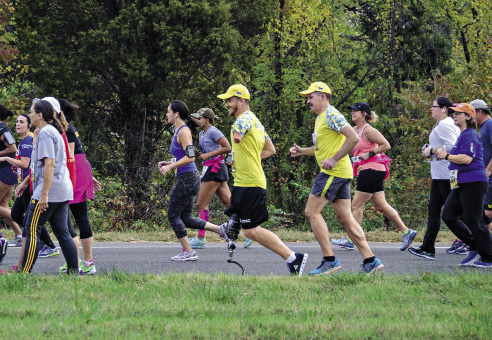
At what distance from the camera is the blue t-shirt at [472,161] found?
320 inches

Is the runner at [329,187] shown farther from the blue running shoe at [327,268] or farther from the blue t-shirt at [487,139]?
the blue t-shirt at [487,139]

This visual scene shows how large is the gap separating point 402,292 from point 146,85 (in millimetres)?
12649

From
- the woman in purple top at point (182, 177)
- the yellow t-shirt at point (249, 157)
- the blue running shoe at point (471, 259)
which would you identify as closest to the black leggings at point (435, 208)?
the blue running shoe at point (471, 259)

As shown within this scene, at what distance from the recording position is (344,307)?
5.61 m

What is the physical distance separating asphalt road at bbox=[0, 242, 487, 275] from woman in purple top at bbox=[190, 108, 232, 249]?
0.67 m

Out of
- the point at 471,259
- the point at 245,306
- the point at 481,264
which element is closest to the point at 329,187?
the point at 245,306

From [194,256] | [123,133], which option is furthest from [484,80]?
[194,256]

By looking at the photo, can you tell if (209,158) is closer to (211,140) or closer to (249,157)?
(211,140)

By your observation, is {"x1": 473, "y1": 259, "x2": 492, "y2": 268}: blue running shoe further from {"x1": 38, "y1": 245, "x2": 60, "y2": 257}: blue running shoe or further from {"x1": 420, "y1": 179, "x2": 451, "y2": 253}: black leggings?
{"x1": 38, "y1": 245, "x2": 60, "y2": 257}: blue running shoe

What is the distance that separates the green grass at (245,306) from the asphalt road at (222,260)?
1086 mm

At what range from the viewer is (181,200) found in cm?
898

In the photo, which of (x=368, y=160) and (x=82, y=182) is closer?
(x=82, y=182)

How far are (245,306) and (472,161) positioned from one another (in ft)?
12.8

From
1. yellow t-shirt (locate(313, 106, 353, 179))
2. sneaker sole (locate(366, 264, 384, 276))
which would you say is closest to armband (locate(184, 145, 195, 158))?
yellow t-shirt (locate(313, 106, 353, 179))
